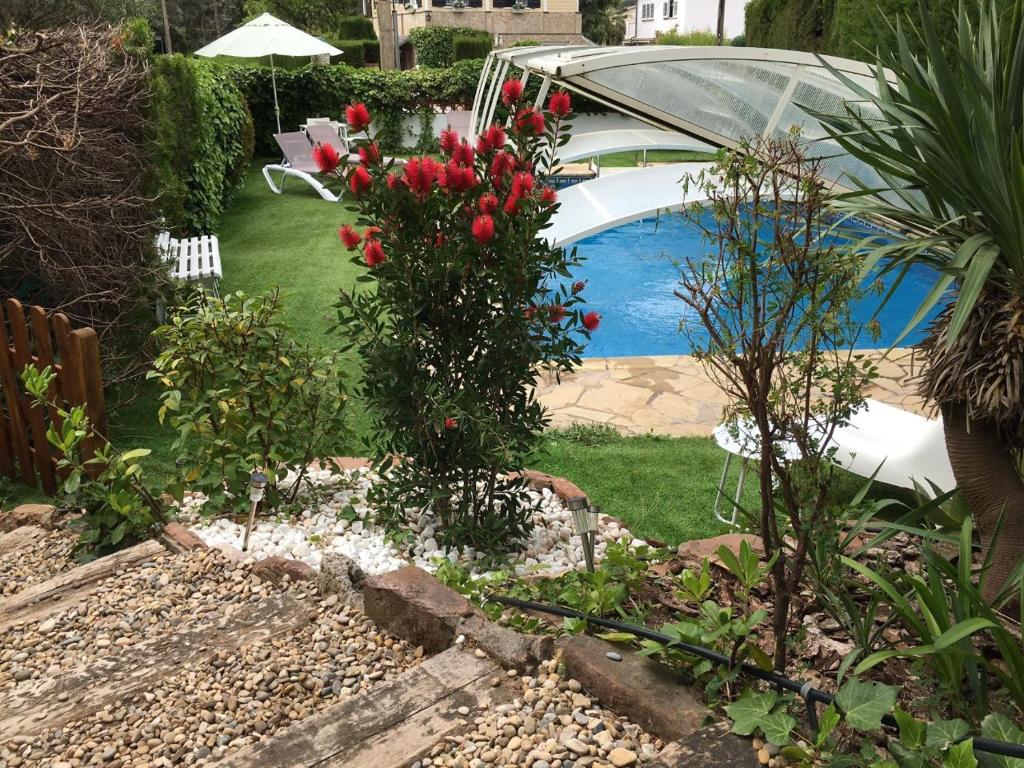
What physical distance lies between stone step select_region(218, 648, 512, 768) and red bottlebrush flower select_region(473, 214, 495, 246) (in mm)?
1300

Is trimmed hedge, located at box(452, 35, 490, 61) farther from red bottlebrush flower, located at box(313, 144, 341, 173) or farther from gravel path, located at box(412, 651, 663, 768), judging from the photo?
gravel path, located at box(412, 651, 663, 768)

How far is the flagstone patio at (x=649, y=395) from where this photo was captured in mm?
6250

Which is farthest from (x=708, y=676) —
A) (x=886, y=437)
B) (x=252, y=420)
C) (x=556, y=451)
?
(x=556, y=451)

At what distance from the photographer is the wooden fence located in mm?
4293

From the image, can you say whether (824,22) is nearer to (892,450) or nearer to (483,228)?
(892,450)

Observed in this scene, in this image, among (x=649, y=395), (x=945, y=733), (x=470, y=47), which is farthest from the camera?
(x=470, y=47)

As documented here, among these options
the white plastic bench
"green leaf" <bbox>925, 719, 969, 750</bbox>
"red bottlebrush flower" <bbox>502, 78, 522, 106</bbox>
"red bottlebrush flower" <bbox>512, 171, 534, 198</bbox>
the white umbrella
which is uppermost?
the white umbrella

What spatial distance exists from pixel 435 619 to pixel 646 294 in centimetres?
939

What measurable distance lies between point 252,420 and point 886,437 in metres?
3.17

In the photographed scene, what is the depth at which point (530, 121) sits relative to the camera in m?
3.15

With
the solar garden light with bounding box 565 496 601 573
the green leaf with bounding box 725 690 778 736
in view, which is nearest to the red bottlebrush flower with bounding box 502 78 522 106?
the solar garden light with bounding box 565 496 601 573

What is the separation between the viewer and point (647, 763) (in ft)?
5.97

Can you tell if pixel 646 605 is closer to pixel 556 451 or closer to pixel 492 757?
pixel 492 757

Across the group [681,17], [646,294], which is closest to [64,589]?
[646,294]
